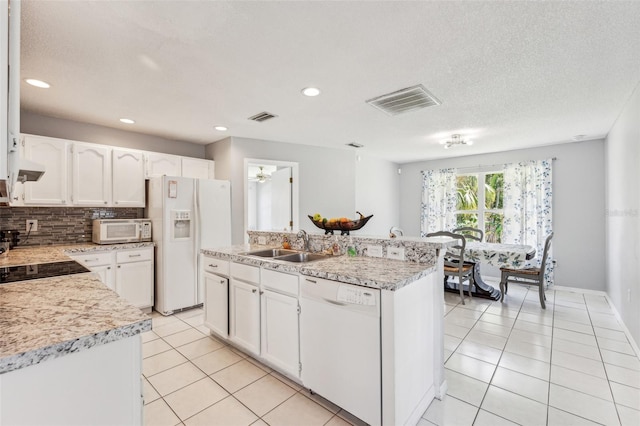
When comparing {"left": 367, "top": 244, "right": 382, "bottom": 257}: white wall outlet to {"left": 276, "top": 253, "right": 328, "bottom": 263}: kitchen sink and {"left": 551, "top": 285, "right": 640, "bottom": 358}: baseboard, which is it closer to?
{"left": 276, "top": 253, "right": 328, "bottom": 263}: kitchen sink

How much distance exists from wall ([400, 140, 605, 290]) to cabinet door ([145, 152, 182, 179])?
5.66 metres

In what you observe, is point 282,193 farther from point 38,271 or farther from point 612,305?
point 612,305

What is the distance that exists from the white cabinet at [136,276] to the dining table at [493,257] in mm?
4197

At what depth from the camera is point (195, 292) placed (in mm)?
3803

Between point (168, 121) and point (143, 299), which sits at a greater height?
point (168, 121)

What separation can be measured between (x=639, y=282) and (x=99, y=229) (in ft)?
17.9

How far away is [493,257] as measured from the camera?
3895 millimetres

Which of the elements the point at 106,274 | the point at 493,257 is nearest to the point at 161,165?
the point at 106,274

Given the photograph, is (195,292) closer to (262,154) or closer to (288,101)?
(262,154)

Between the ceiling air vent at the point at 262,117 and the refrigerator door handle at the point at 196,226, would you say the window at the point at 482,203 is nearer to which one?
the ceiling air vent at the point at 262,117

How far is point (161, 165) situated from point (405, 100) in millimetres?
3235

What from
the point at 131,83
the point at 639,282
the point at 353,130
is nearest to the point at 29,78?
the point at 131,83

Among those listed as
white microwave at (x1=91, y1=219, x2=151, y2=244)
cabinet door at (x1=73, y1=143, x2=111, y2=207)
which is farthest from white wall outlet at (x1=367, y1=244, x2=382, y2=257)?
cabinet door at (x1=73, y1=143, x2=111, y2=207)

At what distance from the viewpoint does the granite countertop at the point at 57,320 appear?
82 centimetres
